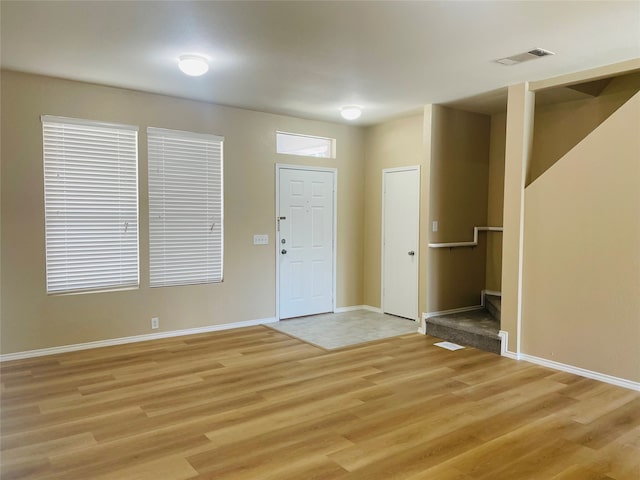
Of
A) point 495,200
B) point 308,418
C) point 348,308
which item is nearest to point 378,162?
point 495,200

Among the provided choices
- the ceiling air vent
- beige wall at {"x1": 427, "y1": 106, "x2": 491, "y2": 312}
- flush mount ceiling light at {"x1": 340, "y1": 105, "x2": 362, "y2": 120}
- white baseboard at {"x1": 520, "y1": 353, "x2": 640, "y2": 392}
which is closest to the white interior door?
beige wall at {"x1": 427, "y1": 106, "x2": 491, "y2": 312}

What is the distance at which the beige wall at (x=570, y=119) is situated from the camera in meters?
4.55

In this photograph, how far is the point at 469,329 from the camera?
4914 mm

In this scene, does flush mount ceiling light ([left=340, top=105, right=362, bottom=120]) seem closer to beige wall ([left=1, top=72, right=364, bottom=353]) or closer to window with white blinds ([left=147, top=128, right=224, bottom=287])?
beige wall ([left=1, top=72, right=364, bottom=353])

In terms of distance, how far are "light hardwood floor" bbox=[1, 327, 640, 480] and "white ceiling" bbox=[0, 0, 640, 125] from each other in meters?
2.74

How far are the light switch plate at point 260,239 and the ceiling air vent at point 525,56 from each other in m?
3.40

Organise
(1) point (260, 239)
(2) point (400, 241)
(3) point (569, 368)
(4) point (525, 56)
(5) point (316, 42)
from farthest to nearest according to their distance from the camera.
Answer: (2) point (400, 241) < (1) point (260, 239) < (3) point (569, 368) < (4) point (525, 56) < (5) point (316, 42)

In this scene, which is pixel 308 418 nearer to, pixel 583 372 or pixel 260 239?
pixel 583 372

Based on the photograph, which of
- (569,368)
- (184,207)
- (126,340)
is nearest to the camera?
(569,368)

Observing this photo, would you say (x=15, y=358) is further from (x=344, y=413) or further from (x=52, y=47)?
(x=344, y=413)

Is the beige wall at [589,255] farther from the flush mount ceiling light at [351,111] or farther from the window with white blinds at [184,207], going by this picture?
the window with white blinds at [184,207]

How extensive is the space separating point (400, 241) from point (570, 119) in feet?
8.22

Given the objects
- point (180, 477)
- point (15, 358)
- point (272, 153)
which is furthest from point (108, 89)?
point (180, 477)

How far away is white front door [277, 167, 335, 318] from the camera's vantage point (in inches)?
237
